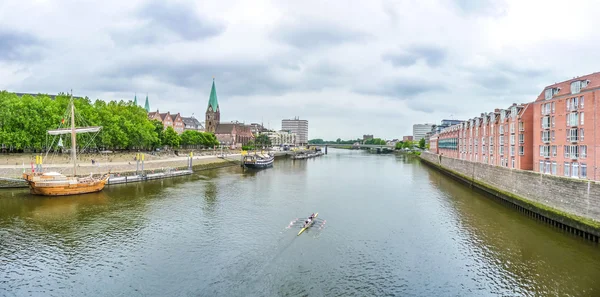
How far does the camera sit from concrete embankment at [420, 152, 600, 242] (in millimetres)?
24625

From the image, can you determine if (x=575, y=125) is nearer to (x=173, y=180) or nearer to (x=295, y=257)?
(x=295, y=257)

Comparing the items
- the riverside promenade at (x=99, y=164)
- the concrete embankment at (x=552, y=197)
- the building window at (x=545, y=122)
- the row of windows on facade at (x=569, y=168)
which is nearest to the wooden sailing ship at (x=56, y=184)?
the riverside promenade at (x=99, y=164)

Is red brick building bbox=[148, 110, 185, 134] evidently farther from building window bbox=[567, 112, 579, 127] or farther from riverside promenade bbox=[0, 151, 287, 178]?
building window bbox=[567, 112, 579, 127]

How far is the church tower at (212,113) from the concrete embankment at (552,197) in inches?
5352

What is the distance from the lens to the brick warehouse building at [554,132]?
30.7 meters

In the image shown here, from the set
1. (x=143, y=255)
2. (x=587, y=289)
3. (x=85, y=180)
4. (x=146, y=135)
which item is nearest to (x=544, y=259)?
(x=587, y=289)

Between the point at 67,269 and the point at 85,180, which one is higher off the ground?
the point at 85,180

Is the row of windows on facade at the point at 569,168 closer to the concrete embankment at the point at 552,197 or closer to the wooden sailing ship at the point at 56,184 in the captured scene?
the concrete embankment at the point at 552,197

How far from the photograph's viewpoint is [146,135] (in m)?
71.4

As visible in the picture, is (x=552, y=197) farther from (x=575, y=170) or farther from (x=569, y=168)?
(x=569, y=168)

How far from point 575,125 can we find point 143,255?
37815mm

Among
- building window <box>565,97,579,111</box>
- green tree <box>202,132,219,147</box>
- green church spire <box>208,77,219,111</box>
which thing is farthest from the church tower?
building window <box>565,97,579,111</box>

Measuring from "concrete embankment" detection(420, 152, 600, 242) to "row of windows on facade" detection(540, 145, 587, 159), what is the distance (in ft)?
12.4

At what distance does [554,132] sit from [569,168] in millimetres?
4332
